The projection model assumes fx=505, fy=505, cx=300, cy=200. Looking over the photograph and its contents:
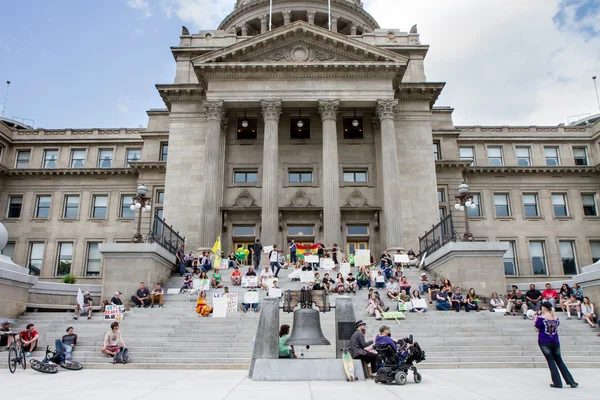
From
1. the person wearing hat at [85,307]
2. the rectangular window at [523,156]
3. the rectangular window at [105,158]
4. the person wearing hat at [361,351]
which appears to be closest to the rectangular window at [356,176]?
the rectangular window at [523,156]

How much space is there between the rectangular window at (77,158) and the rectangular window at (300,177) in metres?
25.4

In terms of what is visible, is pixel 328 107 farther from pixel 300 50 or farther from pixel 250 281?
pixel 250 281

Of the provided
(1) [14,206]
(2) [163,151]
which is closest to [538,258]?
(2) [163,151]

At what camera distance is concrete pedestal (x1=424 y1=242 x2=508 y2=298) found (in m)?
24.9

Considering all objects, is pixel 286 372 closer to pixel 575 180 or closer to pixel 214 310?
pixel 214 310

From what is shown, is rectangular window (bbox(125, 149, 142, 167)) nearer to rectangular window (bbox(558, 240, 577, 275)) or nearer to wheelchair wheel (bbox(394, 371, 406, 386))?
rectangular window (bbox(558, 240, 577, 275))

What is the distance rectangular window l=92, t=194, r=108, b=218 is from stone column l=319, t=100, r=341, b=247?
82.4ft

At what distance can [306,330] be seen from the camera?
12.1m

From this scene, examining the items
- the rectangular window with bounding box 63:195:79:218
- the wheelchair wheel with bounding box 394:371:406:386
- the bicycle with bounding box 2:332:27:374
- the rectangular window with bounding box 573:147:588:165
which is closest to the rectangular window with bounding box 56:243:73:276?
the rectangular window with bounding box 63:195:79:218

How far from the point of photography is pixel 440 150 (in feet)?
160

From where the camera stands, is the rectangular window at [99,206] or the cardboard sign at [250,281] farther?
the rectangular window at [99,206]

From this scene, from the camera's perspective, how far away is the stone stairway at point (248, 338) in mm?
16234

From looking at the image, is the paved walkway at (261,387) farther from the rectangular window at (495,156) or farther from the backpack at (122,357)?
the rectangular window at (495,156)

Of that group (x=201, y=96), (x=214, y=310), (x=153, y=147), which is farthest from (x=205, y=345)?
(x=153, y=147)
